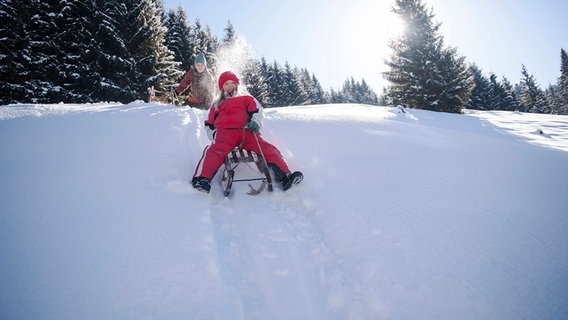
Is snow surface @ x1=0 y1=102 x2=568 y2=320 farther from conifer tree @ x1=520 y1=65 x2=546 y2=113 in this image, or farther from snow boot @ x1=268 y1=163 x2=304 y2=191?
conifer tree @ x1=520 y1=65 x2=546 y2=113

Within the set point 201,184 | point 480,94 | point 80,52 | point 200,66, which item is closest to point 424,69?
point 200,66

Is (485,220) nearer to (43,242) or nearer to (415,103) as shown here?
(43,242)

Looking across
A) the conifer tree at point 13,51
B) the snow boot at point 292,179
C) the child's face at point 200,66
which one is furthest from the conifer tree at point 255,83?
the snow boot at point 292,179

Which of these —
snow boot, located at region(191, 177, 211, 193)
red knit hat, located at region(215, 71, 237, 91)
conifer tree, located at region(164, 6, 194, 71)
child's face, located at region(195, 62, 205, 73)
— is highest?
conifer tree, located at region(164, 6, 194, 71)

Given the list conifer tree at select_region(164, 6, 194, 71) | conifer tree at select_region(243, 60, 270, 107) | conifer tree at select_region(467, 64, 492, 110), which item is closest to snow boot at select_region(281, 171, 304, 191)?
conifer tree at select_region(164, 6, 194, 71)

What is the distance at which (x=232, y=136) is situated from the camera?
10.9 ft

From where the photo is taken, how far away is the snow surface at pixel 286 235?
1.61 meters

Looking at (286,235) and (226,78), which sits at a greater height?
(226,78)

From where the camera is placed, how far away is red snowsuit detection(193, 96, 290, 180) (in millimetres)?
2969

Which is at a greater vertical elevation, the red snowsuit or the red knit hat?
the red knit hat

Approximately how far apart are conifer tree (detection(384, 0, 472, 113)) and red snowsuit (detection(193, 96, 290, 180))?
1339 centimetres

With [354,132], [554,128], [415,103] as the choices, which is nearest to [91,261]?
[354,132]

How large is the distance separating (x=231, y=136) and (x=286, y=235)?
60.0 inches

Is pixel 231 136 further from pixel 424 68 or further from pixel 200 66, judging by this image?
pixel 424 68
